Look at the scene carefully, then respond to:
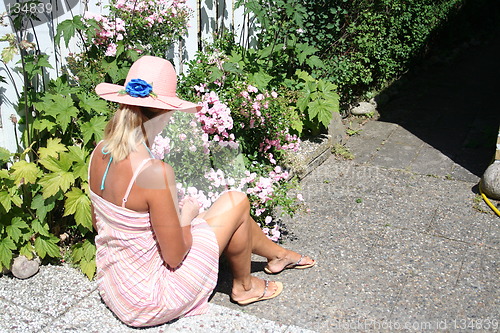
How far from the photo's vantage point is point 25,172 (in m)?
3.02

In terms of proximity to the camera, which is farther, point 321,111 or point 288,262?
point 321,111

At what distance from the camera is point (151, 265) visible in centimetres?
261

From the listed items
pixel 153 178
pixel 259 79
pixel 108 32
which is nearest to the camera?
pixel 153 178

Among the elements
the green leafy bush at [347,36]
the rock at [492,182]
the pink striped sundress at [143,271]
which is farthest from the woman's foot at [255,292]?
the green leafy bush at [347,36]

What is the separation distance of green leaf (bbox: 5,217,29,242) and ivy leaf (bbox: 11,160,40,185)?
0.22 metres

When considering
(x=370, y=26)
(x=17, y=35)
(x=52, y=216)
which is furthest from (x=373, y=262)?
(x=370, y=26)

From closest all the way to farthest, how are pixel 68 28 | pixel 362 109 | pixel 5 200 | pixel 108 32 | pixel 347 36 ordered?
pixel 5 200, pixel 68 28, pixel 108 32, pixel 347 36, pixel 362 109

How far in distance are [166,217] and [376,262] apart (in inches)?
64.2

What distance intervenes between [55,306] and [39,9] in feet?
6.06

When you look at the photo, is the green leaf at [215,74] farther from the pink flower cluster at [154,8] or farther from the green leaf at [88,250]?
the green leaf at [88,250]

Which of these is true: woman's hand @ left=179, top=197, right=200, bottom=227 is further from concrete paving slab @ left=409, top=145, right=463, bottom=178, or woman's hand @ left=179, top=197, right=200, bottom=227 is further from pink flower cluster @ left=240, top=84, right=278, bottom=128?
concrete paving slab @ left=409, top=145, right=463, bottom=178

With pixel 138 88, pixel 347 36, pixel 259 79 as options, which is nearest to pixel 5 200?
pixel 138 88

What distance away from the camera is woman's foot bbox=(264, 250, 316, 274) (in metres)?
3.26

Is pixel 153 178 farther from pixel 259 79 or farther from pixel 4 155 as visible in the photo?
pixel 259 79
